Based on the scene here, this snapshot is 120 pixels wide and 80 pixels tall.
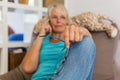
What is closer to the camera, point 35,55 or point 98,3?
point 35,55

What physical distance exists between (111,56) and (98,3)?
26.9 inches

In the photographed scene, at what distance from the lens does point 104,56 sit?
1.76 meters

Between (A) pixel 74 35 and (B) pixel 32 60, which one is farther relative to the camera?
(B) pixel 32 60

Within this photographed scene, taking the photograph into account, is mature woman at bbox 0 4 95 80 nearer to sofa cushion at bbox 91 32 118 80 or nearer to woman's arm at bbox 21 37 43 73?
woman's arm at bbox 21 37 43 73

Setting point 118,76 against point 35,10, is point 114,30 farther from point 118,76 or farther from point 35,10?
point 35,10

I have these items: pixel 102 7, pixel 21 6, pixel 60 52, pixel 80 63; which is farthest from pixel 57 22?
pixel 102 7

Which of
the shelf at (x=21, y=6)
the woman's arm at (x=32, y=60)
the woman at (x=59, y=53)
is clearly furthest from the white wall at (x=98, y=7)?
the woman's arm at (x=32, y=60)

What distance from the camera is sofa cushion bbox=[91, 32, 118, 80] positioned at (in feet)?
5.61

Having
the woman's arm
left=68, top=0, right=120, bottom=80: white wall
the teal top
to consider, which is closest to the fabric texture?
the teal top

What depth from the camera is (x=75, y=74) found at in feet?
4.18

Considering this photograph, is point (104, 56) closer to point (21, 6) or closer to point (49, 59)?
point (49, 59)

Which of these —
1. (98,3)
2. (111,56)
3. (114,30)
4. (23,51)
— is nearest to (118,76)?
(111,56)

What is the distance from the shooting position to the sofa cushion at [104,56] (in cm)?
171

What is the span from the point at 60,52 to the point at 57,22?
0.87ft
